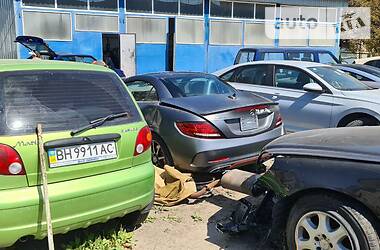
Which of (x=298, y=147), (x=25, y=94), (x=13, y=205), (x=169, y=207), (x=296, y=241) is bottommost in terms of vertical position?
(x=169, y=207)

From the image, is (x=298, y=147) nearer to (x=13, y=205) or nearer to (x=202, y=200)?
(x=202, y=200)

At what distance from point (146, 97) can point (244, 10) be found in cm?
1750

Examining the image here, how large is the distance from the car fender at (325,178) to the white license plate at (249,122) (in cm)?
155

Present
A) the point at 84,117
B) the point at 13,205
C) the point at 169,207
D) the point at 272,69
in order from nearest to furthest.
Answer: the point at 13,205 < the point at 84,117 < the point at 169,207 < the point at 272,69

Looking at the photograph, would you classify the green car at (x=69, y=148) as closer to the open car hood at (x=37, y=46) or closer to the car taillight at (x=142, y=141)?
the car taillight at (x=142, y=141)

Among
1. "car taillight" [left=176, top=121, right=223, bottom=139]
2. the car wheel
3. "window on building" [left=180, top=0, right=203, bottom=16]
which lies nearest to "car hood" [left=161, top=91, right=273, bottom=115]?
"car taillight" [left=176, top=121, right=223, bottom=139]

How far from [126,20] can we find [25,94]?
15945mm

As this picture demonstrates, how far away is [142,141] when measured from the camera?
3.55m

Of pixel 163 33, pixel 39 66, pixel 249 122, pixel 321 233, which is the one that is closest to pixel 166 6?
pixel 163 33

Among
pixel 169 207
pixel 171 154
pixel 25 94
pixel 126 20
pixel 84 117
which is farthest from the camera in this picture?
pixel 126 20

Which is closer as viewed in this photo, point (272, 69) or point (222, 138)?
point (222, 138)

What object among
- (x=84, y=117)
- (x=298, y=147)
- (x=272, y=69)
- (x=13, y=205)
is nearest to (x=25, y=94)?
(x=84, y=117)

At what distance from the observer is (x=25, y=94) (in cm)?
303

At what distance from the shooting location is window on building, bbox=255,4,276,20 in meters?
22.5
